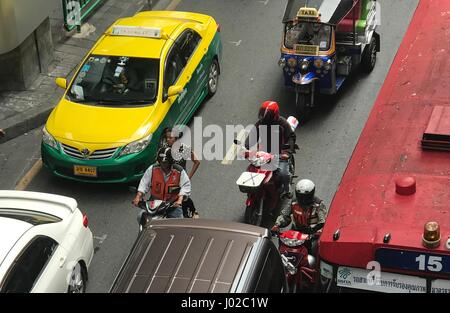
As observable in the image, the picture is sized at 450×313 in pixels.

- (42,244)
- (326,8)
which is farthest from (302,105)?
(42,244)

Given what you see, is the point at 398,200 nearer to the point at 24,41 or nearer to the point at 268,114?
the point at 268,114

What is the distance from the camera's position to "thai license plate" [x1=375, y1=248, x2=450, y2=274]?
24.0 feet

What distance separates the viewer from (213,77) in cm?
1569

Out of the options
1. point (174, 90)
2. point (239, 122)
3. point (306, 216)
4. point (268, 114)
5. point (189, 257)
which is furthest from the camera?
point (239, 122)

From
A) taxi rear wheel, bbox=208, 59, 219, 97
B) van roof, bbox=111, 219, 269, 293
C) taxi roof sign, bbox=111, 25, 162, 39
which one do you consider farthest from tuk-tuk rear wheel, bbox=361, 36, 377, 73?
van roof, bbox=111, 219, 269, 293

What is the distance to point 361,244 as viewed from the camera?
25.1ft

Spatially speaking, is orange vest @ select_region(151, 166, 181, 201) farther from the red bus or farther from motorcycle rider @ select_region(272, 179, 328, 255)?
the red bus

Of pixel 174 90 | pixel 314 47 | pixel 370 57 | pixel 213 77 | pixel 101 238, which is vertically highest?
pixel 314 47

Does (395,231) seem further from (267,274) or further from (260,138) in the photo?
(260,138)

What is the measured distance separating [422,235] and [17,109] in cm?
931

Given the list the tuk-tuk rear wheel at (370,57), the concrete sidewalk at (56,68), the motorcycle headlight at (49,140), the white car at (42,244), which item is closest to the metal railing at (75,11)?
the concrete sidewalk at (56,68)

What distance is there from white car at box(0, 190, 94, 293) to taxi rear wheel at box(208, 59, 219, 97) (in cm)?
521

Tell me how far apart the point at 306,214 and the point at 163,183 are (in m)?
1.87

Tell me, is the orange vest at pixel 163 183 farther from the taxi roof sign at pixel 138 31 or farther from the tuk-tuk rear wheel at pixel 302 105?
the tuk-tuk rear wheel at pixel 302 105
